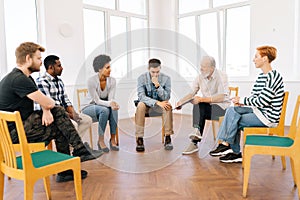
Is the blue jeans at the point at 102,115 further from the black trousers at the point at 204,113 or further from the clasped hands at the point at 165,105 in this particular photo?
the black trousers at the point at 204,113

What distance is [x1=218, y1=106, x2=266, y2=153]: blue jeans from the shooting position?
2191 millimetres

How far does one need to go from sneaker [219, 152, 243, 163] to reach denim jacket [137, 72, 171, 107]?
2.60ft

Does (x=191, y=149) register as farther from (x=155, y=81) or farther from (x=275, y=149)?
(x=275, y=149)

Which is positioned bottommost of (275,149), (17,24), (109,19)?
(275,149)

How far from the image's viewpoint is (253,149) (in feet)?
5.57

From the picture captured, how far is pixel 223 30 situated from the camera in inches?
200

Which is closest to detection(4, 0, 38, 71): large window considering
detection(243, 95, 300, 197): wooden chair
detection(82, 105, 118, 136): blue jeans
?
detection(82, 105, 118, 136): blue jeans

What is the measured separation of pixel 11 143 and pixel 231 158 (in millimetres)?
1891

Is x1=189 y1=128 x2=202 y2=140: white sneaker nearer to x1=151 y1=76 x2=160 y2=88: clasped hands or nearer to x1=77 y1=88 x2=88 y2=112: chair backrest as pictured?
x1=151 y1=76 x2=160 y2=88: clasped hands

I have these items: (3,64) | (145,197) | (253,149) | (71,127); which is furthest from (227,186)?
(3,64)

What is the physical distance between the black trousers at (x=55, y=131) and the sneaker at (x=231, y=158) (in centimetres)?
133

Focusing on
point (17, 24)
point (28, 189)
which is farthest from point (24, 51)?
point (17, 24)

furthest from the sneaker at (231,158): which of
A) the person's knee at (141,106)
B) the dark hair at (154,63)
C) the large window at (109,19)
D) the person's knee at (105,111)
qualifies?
the large window at (109,19)

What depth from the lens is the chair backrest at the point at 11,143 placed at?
1.23 meters
